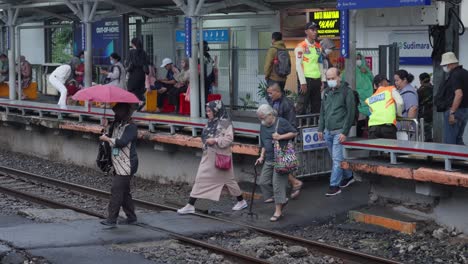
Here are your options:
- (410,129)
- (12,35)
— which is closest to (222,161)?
(410,129)

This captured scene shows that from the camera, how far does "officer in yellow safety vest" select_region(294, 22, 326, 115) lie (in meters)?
14.5

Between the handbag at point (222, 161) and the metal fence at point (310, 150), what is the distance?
Answer: 4.83 ft

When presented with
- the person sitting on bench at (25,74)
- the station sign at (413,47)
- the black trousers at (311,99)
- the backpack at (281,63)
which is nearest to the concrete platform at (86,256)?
the black trousers at (311,99)

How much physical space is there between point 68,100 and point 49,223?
11760 mm

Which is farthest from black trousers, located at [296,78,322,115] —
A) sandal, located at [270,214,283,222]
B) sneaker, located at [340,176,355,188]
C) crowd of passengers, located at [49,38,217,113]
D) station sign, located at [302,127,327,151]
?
crowd of passengers, located at [49,38,217,113]

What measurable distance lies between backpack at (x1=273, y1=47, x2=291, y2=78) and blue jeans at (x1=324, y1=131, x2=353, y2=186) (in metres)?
1.97

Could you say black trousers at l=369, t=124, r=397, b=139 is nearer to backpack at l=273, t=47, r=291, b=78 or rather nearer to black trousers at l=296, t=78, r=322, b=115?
black trousers at l=296, t=78, r=322, b=115

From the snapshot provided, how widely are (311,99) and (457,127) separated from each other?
2.67m

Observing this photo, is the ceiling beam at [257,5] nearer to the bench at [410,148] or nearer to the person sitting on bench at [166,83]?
the person sitting on bench at [166,83]

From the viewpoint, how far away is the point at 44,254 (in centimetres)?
976

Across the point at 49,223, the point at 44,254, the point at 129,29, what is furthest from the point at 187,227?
the point at 129,29

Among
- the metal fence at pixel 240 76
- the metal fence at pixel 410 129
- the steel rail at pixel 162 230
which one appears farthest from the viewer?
the metal fence at pixel 240 76

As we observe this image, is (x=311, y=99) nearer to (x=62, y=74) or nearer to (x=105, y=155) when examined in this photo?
(x=105, y=155)

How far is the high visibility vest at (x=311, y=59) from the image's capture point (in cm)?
1451
